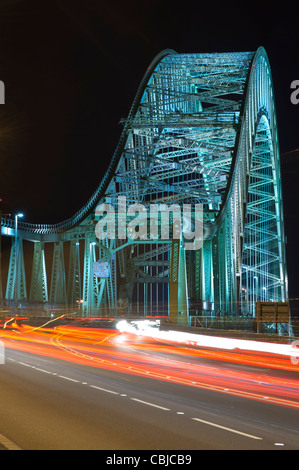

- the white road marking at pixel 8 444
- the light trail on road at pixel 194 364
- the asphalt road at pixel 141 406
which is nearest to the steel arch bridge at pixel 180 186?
the light trail on road at pixel 194 364

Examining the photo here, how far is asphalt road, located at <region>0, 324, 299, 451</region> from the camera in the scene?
28.8 feet

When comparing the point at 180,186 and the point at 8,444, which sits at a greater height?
the point at 180,186

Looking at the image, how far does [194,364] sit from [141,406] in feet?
31.6

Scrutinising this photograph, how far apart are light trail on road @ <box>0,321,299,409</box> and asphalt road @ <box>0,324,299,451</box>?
0.16ft

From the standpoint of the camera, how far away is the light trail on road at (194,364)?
15383 millimetres

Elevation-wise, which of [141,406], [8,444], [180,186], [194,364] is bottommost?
[194,364]

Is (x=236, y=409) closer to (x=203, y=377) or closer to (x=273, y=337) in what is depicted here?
(x=203, y=377)

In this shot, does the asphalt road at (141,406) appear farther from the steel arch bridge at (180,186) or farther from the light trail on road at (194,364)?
the steel arch bridge at (180,186)

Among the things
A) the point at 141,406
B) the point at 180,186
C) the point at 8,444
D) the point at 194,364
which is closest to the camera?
the point at 8,444

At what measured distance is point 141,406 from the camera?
1199cm

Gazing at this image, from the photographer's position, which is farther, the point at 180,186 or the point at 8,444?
the point at 180,186

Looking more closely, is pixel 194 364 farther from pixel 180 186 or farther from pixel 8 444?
pixel 180 186

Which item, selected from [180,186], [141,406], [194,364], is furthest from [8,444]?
[180,186]

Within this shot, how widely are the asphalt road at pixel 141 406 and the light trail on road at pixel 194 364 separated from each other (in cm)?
5
